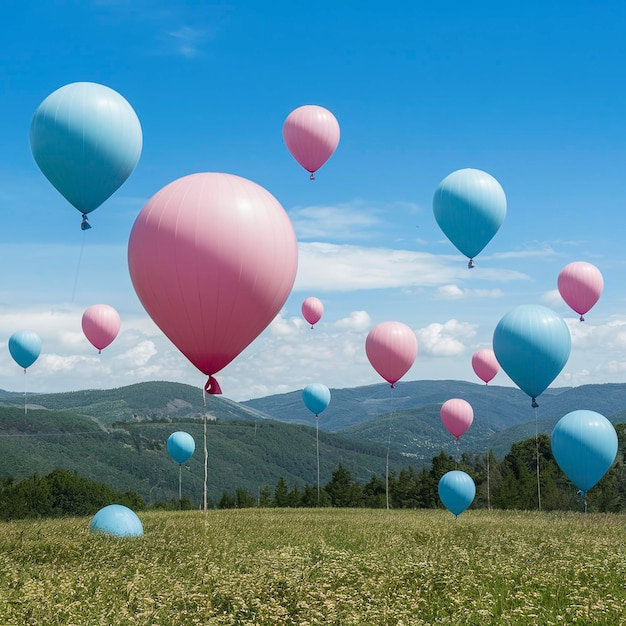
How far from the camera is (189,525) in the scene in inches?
1047

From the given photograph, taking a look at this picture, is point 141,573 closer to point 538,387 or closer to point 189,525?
point 189,525

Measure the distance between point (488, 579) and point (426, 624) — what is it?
422cm

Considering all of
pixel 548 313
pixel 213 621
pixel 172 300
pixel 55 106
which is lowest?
pixel 213 621

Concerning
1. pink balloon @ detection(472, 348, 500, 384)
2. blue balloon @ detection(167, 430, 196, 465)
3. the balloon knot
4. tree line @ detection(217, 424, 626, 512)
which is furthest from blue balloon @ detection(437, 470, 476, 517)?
tree line @ detection(217, 424, 626, 512)

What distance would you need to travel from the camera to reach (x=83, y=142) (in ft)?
67.2

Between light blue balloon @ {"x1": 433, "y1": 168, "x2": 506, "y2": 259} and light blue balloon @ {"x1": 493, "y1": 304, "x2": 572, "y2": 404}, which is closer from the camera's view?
light blue balloon @ {"x1": 493, "y1": 304, "x2": 572, "y2": 404}

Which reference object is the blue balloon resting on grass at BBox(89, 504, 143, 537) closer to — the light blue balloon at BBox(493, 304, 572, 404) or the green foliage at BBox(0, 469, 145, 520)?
the light blue balloon at BBox(493, 304, 572, 404)

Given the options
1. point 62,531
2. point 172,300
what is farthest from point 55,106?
point 62,531

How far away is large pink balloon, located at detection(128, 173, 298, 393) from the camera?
49.2ft

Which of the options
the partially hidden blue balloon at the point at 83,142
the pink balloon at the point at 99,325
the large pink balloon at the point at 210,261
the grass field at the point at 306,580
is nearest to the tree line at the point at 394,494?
the pink balloon at the point at 99,325

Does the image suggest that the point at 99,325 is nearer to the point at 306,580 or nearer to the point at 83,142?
the point at 83,142

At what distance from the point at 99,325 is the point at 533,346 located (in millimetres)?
24014

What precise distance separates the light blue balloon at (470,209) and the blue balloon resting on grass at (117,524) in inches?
663

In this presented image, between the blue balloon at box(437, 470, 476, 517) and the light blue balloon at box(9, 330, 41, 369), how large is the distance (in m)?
30.6
